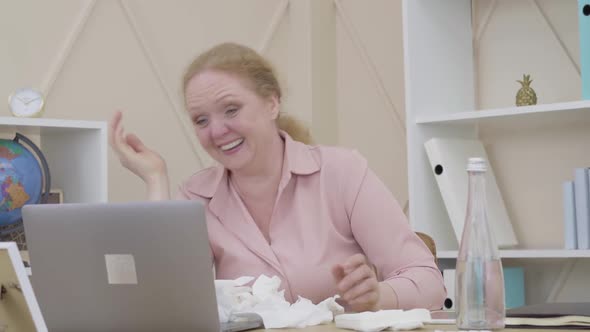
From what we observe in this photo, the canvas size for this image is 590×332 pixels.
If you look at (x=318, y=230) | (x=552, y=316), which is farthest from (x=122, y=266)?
(x=318, y=230)

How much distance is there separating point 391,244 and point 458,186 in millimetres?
1047

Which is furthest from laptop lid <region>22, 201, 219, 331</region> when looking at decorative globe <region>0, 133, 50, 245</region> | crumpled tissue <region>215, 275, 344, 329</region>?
decorative globe <region>0, 133, 50, 245</region>

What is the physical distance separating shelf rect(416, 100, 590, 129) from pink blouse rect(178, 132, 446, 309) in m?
0.86

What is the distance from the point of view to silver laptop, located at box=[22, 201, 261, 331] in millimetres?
1273

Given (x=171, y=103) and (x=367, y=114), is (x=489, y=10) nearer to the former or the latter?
(x=367, y=114)

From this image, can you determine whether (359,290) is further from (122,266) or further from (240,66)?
(240,66)

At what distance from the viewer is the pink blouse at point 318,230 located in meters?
1.94

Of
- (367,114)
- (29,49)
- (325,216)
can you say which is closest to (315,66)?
(367,114)

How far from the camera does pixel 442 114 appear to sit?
119 inches

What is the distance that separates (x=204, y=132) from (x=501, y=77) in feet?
4.62

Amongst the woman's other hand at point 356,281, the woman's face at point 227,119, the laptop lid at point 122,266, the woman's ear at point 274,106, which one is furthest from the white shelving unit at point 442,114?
the laptop lid at point 122,266

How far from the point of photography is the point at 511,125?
3092mm

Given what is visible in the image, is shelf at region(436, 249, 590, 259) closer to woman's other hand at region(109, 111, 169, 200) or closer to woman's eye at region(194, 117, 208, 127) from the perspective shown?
woman's other hand at region(109, 111, 169, 200)

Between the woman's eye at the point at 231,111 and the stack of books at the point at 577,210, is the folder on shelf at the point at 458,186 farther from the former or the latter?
the woman's eye at the point at 231,111
